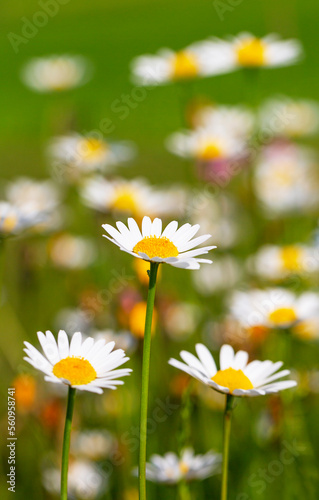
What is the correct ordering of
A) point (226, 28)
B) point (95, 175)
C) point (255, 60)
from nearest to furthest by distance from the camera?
point (255, 60), point (95, 175), point (226, 28)

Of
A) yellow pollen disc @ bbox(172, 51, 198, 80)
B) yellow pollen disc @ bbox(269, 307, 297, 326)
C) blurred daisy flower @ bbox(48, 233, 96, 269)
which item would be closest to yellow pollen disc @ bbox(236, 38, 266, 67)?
yellow pollen disc @ bbox(172, 51, 198, 80)

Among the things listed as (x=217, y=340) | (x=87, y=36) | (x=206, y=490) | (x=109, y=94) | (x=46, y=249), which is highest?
(x=87, y=36)

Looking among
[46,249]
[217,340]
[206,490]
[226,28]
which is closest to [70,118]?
[46,249]

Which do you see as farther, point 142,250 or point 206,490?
point 206,490

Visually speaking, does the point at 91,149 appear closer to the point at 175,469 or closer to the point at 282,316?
the point at 282,316

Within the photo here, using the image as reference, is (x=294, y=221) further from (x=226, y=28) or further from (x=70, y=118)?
(x=226, y=28)

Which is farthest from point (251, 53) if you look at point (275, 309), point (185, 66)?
point (275, 309)

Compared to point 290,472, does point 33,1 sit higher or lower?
Answer: higher
